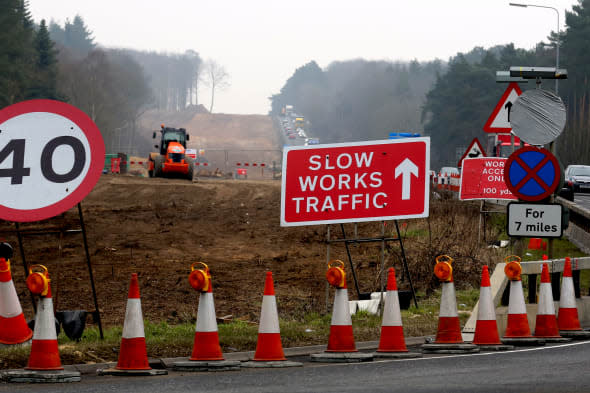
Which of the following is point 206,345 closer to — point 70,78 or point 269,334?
point 269,334

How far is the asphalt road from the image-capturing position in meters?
8.45

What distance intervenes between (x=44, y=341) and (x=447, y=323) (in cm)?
437

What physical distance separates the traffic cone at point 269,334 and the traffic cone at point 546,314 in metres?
3.99

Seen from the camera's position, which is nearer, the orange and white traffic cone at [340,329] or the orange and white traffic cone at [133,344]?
the orange and white traffic cone at [133,344]

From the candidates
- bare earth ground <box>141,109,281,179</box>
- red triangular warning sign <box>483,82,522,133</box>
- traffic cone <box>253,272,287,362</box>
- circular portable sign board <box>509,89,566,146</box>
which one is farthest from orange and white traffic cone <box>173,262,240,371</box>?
bare earth ground <box>141,109,281,179</box>

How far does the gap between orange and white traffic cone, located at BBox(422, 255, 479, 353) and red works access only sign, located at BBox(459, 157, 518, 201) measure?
36.8 feet

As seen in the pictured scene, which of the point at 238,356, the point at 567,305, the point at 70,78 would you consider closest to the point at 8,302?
the point at 238,356

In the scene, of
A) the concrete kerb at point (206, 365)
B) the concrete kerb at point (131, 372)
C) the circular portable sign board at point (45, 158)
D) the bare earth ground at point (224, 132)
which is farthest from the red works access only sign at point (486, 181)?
the bare earth ground at point (224, 132)

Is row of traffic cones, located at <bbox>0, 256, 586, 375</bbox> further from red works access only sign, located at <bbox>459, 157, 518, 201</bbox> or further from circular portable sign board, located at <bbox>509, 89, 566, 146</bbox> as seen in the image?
red works access only sign, located at <bbox>459, 157, 518, 201</bbox>

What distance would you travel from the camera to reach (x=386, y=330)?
10781 millimetres

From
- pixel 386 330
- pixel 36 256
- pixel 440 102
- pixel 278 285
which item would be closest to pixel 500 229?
pixel 278 285

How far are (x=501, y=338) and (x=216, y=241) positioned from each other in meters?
14.1

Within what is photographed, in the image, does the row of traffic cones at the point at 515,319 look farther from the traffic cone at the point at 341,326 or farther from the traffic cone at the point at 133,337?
the traffic cone at the point at 133,337

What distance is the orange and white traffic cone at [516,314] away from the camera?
39.8 feet
